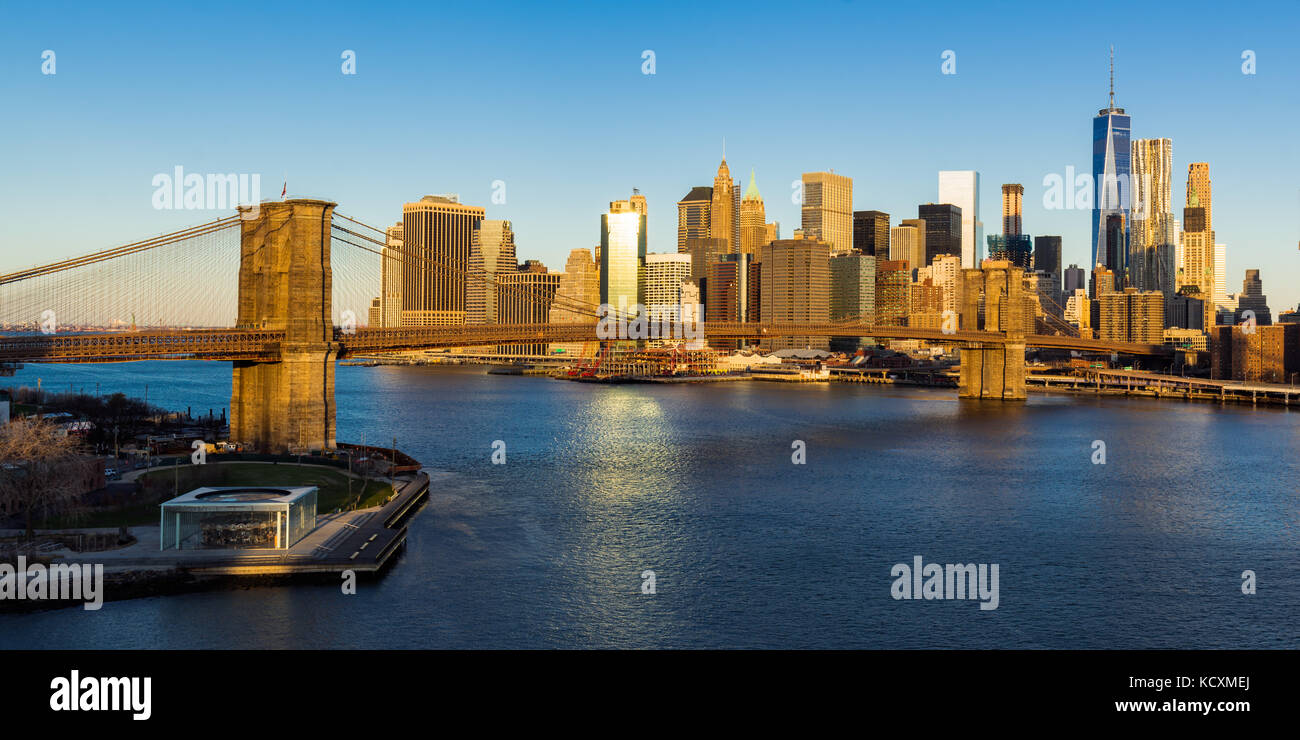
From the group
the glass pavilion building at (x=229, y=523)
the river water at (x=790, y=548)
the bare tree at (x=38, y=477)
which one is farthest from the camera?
the bare tree at (x=38, y=477)

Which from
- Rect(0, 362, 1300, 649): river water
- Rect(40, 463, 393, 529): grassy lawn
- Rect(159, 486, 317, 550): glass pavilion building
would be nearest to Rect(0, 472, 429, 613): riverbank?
Rect(159, 486, 317, 550): glass pavilion building

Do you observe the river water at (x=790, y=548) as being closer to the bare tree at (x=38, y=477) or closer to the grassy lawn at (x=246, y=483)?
the grassy lawn at (x=246, y=483)

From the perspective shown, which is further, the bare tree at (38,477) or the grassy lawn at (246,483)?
the grassy lawn at (246,483)

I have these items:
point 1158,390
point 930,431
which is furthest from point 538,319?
point 930,431

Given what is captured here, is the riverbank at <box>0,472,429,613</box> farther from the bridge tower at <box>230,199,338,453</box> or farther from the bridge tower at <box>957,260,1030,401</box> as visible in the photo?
the bridge tower at <box>957,260,1030,401</box>

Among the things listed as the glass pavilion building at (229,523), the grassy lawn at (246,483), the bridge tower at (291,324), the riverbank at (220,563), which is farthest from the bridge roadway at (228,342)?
the glass pavilion building at (229,523)
